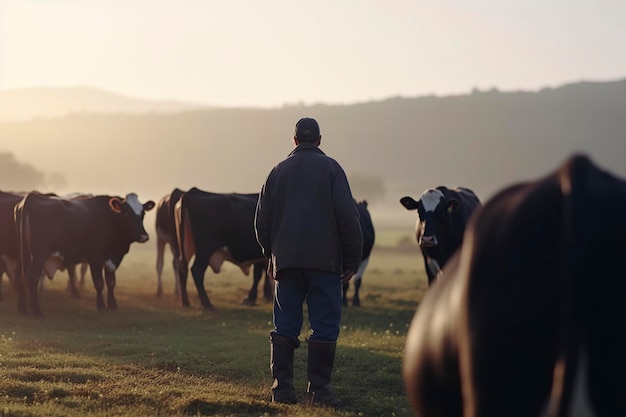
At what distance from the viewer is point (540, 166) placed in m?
137

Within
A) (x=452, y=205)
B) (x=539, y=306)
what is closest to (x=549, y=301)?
(x=539, y=306)

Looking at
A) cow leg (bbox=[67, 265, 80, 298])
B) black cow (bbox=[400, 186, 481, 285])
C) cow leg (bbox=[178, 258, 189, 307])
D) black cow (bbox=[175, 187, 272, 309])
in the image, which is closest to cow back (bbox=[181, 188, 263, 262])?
black cow (bbox=[175, 187, 272, 309])

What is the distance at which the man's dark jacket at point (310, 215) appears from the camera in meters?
7.87

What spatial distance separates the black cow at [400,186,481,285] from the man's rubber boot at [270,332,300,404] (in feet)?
18.7

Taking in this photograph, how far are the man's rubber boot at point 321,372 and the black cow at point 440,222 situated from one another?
18.4ft

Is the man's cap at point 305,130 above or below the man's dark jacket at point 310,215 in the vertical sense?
above

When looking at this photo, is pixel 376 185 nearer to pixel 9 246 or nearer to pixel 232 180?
pixel 232 180

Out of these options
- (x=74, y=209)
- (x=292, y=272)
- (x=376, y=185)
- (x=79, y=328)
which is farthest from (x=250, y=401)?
(x=376, y=185)

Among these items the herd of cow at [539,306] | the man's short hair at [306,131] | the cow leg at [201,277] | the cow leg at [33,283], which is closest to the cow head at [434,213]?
the man's short hair at [306,131]

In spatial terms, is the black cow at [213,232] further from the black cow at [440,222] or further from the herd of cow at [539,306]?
the herd of cow at [539,306]

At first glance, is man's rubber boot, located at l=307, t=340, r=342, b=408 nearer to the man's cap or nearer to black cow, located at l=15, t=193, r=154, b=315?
the man's cap

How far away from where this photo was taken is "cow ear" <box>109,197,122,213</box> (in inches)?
741

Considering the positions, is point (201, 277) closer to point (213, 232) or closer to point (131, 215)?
point (213, 232)

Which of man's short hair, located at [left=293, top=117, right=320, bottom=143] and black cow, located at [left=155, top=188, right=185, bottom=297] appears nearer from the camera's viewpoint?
man's short hair, located at [left=293, top=117, right=320, bottom=143]
